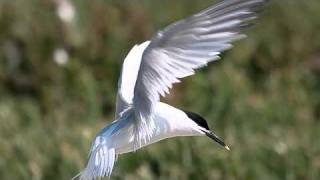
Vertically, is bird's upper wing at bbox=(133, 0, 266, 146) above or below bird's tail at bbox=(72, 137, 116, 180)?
above

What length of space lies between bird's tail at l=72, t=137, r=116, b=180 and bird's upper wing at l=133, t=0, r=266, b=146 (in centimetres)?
11

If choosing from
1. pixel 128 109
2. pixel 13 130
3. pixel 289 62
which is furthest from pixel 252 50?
pixel 128 109

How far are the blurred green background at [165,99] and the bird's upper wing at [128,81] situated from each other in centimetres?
103

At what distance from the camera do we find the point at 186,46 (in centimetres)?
262

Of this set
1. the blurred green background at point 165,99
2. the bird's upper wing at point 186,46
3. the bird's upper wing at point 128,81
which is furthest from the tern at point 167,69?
the blurred green background at point 165,99

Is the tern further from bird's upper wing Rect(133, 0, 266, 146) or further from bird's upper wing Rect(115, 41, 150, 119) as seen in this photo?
bird's upper wing Rect(115, 41, 150, 119)

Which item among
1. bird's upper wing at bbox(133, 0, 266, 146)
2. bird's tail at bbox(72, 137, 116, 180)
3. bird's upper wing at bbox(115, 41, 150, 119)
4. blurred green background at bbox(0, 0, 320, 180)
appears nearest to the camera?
bird's upper wing at bbox(133, 0, 266, 146)

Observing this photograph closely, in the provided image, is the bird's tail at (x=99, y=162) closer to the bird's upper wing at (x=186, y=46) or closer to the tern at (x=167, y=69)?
the tern at (x=167, y=69)

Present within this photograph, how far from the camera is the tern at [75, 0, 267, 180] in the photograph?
8.41 feet

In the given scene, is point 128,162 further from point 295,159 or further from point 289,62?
point 289,62

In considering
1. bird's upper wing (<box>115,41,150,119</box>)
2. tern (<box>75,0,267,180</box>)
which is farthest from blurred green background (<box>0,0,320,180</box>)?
tern (<box>75,0,267,180</box>)

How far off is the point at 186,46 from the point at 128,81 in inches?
18.1

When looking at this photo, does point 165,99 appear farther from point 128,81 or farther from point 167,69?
point 167,69

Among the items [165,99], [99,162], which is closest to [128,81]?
[99,162]
